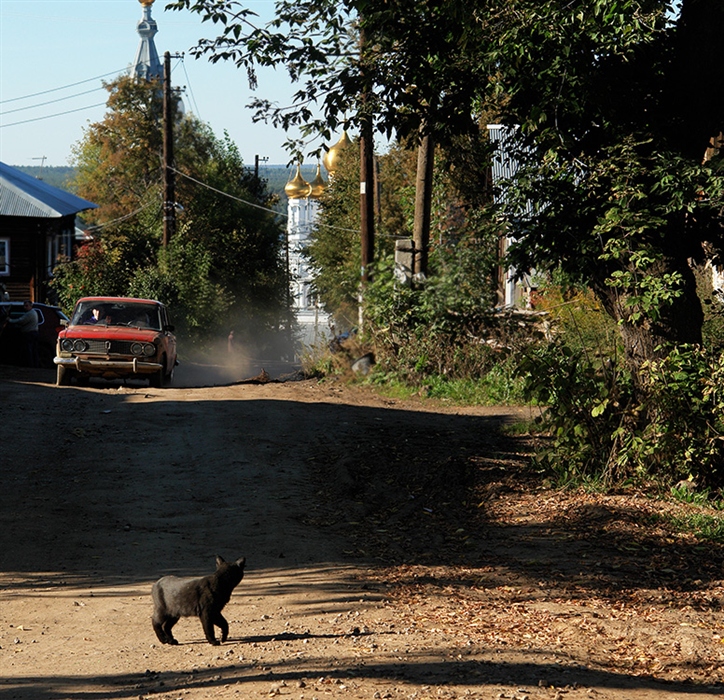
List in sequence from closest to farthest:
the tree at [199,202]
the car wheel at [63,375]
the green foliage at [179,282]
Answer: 1. the car wheel at [63,375]
2. the green foliage at [179,282]
3. the tree at [199,202]

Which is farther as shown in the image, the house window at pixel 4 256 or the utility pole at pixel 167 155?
the house window at pixel 4 256

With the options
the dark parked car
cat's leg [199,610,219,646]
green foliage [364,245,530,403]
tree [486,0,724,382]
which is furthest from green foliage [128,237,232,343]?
cat's leg [199,610,219,646]

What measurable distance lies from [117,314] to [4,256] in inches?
1076

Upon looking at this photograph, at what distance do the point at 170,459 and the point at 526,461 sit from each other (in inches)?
161

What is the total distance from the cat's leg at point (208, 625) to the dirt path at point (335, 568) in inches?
3.3

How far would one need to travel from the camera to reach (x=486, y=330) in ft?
62.1

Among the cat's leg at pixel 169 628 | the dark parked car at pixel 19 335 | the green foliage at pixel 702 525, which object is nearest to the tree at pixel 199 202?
the dark parked car at pixel 19 335

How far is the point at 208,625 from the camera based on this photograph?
5867 millimetres

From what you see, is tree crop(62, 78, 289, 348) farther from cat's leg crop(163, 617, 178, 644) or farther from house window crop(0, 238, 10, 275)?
cat's leg crop(163, 617, 178, 644)

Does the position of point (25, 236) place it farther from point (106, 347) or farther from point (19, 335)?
point (106, 347)

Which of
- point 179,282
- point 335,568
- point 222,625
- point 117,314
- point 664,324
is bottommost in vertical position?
A: point 335,568

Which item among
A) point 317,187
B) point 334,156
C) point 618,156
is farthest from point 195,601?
point 317,187

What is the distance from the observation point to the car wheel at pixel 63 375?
18.7m

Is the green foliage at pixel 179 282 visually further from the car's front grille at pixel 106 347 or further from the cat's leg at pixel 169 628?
the cat's leg at pixel 169 628
